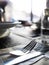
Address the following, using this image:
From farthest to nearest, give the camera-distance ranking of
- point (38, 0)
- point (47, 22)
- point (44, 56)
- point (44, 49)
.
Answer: point (38, 0), point (47, 22), point (44, 49), point (44, 56)

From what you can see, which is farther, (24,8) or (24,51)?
(24,8)

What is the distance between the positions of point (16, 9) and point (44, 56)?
3838mm

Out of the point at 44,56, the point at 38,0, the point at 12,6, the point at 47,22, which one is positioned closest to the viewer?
the point at 44,56

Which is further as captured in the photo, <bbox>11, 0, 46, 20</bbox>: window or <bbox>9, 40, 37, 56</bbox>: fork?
<bbox>11, 0, 46, 20</bbox>: window

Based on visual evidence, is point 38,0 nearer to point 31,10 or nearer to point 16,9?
point 31,10

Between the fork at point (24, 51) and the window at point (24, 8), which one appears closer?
the fork at point (24, 51)

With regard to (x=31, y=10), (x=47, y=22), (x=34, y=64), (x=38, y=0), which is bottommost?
(x=34, y=64)

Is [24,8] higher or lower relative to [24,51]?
higher

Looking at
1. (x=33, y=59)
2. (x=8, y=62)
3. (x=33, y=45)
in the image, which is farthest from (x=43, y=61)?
(x=33, y=45)

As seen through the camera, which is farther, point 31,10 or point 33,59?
point 31,10

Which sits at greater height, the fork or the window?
the window

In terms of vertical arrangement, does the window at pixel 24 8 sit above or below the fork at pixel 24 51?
above

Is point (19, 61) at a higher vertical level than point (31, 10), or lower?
lower

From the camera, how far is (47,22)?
5.16ft
